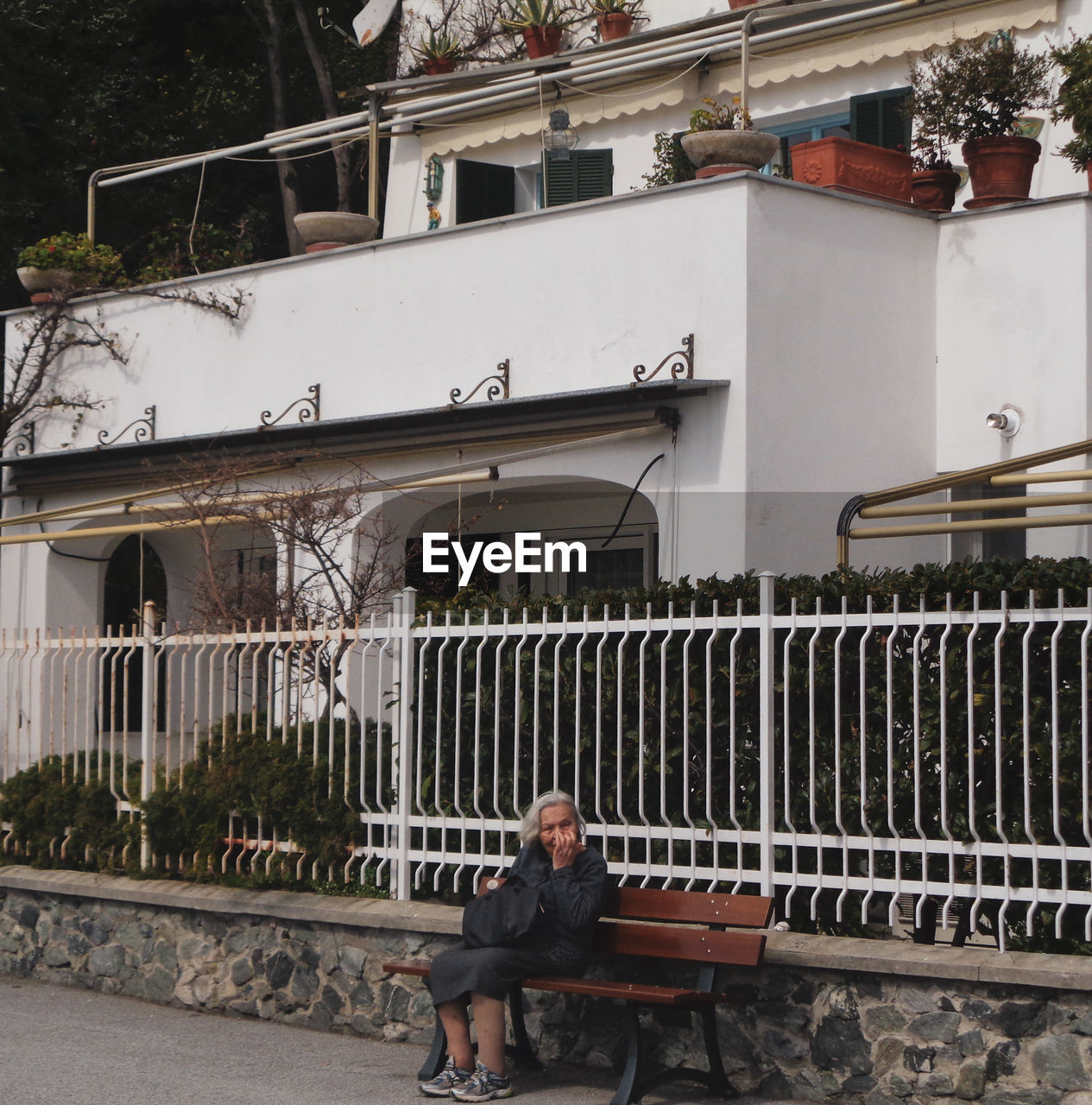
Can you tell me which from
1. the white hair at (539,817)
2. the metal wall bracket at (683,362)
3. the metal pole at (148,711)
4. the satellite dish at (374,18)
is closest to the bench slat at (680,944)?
the white hair at (539,817)

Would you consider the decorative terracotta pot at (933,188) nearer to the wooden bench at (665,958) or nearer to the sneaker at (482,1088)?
the wooden bench at (665,958)

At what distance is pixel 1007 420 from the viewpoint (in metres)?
11.7

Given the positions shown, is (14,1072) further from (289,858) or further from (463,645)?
(463,645)

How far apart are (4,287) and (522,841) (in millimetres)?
14957

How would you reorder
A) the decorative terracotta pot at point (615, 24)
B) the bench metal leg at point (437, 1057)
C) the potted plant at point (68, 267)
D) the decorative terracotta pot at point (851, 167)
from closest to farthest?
the bench metal leg at point (437, 1057), the decorative terracotta pot at point (851, 167), the potted plant at point (68, 267), the decorative terracotta pot at point (615, 24)

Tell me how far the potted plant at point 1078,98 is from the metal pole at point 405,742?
5947 mm

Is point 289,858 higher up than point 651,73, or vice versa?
point 651,73

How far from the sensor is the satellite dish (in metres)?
15.3

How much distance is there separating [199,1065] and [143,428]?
306 inches

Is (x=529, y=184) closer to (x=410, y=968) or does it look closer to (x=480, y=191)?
(x=480, y=191)

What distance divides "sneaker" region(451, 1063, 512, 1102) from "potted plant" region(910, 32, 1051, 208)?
24.8ft

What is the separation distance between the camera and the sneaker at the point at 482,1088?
693cm

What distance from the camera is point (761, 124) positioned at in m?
15.0

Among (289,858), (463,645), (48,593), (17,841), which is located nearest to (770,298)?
(463,645)
